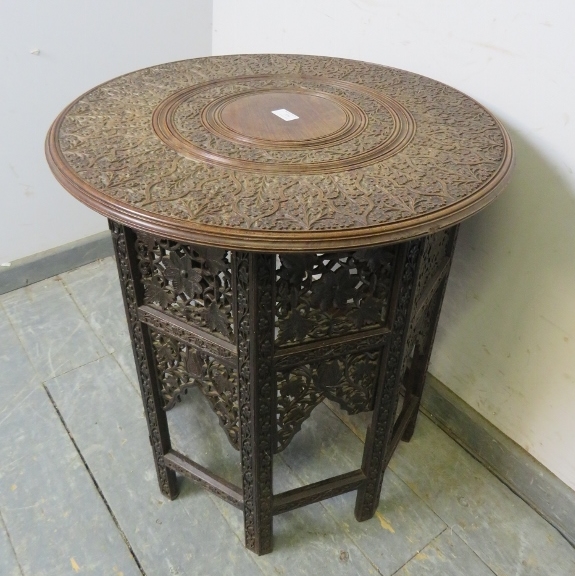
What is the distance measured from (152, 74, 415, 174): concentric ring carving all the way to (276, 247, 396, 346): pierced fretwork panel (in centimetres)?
14

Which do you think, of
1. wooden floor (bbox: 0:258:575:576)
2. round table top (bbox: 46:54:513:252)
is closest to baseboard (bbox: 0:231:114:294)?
wooden floor (bbox: 0:258:575:576)

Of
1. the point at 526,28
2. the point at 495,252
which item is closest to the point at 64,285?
the point at 495,252

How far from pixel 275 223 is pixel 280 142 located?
9.4 inches

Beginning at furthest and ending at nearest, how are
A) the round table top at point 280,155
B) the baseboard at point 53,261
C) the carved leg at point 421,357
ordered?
the baseboard at point 53,261, the carved leg at point 421,357, the round table top at point 280,155

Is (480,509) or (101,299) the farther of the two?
(101,299)

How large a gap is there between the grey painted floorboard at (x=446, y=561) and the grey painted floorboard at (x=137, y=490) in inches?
13.9

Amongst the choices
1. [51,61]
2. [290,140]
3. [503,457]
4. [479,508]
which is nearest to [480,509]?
[479,508]

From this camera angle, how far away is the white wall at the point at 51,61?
1.50 metres

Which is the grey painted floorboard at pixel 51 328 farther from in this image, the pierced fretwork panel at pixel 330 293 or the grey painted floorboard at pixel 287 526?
the pierced fretwork panel at pixel 330 293

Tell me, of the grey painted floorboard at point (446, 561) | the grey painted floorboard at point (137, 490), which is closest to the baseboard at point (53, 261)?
the grey painted floorboard at point (137, 490)

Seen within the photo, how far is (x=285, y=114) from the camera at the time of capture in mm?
951

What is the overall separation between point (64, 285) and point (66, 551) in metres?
0.99

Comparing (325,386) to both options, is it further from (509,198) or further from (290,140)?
(509,198)

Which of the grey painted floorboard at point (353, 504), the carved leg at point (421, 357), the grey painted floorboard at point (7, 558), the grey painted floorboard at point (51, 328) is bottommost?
the grey painted floorboard at point (7, 558)
